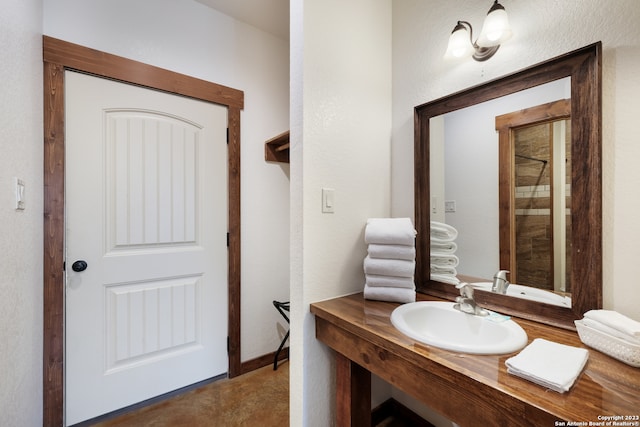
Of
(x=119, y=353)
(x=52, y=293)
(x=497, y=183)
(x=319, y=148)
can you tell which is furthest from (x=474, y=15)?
(x=119, y=353)

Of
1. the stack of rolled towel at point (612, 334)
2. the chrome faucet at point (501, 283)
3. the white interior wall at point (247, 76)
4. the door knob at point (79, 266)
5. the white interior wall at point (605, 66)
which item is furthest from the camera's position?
the white interior wall at point (247, 76)

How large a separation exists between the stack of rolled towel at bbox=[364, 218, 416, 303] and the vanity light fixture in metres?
0.78

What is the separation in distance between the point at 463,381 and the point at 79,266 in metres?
1.85

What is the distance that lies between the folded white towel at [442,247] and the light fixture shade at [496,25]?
0.87m

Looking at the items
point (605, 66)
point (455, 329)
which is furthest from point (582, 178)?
point (455, 329)

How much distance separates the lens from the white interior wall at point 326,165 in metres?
1.19

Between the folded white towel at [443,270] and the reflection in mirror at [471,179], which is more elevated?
the reflection in mirror at [471,179]

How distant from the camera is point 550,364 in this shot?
0.68 meters

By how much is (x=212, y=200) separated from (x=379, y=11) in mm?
1519

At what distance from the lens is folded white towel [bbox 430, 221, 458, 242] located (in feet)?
4.29

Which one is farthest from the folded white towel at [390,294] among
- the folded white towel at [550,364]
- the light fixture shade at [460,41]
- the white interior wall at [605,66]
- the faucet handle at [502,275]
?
the light fixture shade at [460,41]

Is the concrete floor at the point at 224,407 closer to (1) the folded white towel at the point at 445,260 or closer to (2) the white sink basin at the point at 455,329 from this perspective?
(2) the white sink basin at the point at 455,329

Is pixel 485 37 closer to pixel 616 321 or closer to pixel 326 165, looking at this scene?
pixel 326 165

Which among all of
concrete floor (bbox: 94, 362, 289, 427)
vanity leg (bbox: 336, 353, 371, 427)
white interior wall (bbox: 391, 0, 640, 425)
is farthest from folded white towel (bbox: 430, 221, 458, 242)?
concrete floor (bbox: 94, 362, 289, 427)
